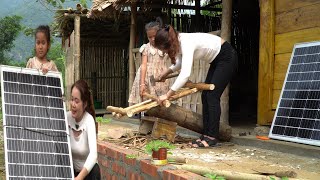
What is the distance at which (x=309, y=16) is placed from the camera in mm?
5379

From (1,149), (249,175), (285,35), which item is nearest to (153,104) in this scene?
(249,175)

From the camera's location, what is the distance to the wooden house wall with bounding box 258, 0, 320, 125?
18.6 feet

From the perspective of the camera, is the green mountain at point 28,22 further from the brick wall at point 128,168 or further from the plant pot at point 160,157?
the plant pot at point 160,157

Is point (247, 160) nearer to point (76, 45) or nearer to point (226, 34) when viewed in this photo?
point (226, 34)

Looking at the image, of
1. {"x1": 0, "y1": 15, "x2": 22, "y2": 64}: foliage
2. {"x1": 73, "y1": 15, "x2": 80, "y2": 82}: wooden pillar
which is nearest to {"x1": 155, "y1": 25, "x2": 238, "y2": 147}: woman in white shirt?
{"x1": 73, "y1": 15, "x2": 80, "y2": 82}: wooden pillar

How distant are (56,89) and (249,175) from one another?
173 cm

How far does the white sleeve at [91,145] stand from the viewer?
10.9ft

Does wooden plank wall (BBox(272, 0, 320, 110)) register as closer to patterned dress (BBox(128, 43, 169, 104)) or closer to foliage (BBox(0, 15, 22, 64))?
patterned dress (BBox(128, 43, 169, 104))

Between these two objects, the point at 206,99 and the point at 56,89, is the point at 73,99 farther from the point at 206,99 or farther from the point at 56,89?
the point at 206,99

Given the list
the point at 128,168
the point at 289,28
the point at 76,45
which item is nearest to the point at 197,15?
the point at 76,45

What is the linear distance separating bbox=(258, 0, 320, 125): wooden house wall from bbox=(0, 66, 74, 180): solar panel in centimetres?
330

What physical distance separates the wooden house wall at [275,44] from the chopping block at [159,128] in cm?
129

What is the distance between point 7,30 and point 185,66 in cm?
2764

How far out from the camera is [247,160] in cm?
446
